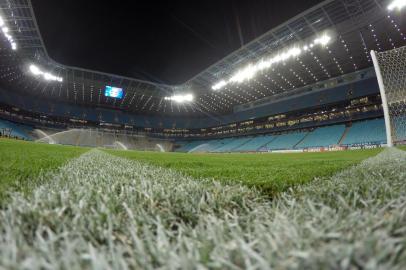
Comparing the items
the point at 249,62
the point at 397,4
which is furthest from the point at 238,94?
the point at 397,4

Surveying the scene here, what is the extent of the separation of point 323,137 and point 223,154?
18941 mm

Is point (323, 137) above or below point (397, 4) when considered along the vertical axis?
below

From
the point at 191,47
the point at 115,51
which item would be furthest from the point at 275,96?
the point at 115,51

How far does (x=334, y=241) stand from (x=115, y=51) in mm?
39074

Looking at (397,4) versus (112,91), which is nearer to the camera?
(397,4)

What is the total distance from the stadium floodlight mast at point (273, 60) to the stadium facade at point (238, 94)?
15cm

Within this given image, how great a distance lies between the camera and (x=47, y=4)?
24016 millimetres

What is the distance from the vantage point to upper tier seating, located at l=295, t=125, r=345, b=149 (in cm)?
3444

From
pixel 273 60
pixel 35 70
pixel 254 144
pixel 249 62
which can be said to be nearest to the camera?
pixel 273 60

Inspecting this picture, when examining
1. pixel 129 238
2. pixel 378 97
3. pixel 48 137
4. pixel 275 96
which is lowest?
pixel 129 238

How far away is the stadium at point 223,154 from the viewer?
23.1 inches

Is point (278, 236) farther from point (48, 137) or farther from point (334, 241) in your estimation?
point (48, 137)

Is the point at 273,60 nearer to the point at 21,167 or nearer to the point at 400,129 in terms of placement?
the point at 400,129

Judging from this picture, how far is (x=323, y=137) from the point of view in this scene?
36.8 meters
